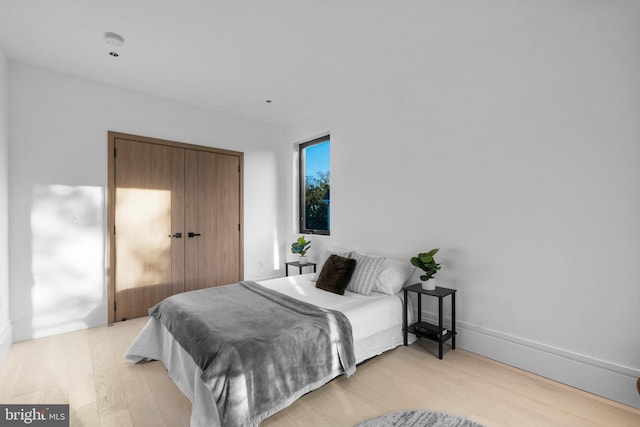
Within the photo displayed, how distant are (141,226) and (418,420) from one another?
11.6 ft

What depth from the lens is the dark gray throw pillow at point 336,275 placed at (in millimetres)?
3000

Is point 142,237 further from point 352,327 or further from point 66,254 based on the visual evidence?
point 352,327

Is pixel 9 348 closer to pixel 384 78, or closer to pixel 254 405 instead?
pixel 254 405

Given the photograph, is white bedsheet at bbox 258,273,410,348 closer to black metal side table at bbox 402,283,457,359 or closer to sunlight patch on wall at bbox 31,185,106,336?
black metal side table at bbox 402,283,457,359

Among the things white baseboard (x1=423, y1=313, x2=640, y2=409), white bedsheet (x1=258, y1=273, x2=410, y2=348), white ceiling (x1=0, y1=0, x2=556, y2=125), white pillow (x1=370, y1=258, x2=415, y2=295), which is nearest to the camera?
white baseboard (x1=423, y1=313, x2=640, y2=409)

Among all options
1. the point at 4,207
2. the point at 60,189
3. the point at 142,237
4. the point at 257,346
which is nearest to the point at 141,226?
the point at 142,237

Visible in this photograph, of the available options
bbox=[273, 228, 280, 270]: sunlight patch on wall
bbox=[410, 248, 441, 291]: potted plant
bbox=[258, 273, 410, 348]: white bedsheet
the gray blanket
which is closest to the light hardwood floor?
the gray blanket

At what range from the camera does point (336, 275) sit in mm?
3051

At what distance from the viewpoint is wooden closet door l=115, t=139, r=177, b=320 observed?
354 centimetres

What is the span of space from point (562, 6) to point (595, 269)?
193 centimetres

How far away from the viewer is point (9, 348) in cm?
280

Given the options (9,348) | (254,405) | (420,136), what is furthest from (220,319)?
(420,136)

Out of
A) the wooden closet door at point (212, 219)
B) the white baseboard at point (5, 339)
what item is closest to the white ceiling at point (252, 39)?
the wooden closet door at point (212, 219)

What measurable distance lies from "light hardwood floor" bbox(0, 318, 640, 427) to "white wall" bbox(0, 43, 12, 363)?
248 mm
